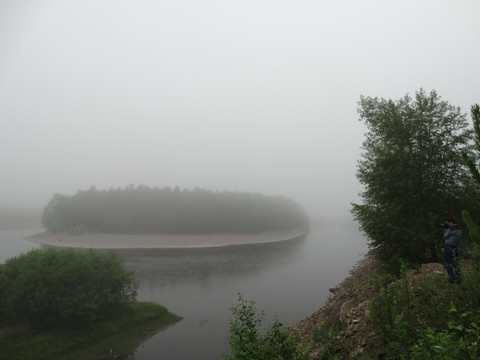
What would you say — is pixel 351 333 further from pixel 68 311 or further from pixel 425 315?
pixel 68 311

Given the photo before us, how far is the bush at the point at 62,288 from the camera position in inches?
922

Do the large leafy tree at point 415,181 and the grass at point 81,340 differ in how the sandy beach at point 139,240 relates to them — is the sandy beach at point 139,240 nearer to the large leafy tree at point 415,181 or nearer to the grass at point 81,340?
the grass at point 81,340

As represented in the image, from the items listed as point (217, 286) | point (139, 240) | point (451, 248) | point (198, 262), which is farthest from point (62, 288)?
point (139, 240)

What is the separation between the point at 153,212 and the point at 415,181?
9494 centimetres

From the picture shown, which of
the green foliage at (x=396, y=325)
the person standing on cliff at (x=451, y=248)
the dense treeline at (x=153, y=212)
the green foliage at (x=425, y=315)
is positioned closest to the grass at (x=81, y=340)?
the green foliage at (x=396, y=325)

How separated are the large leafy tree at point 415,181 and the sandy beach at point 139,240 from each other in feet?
225

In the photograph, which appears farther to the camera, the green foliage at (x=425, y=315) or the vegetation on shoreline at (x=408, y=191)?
the vegetation on shoreline at (x=408, y=191)

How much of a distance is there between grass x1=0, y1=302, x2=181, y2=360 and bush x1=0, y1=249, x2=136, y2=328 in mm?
1043

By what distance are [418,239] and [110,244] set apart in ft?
270

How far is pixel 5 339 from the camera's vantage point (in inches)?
830

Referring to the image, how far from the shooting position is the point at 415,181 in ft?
50.5

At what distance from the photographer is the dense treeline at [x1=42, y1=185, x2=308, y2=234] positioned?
314 feet

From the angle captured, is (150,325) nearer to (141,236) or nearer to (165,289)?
(165,289)

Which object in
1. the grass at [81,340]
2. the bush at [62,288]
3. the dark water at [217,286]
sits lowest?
the dark water at [217,286]
